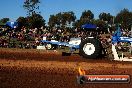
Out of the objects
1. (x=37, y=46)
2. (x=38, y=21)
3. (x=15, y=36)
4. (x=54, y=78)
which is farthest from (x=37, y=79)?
(x=38, y=21)

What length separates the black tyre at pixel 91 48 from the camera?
46.6 ft

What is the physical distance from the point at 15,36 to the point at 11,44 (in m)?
1.38

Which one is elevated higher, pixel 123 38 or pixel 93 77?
pixel 123 38

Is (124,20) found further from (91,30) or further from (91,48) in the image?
(91,48)

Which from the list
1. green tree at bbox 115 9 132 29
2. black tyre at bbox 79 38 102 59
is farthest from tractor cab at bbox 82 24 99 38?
green tree at bbox 115 9 132 29

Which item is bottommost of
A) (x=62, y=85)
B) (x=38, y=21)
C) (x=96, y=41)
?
(x=62, y=85)

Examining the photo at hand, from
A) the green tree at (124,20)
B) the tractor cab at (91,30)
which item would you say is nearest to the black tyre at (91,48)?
the tractor cab at (91,30)

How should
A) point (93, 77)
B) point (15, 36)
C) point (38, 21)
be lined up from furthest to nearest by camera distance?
point (38, 21), point (15, 36), point (93, 77)

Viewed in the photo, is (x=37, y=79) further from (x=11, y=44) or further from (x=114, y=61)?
(x=11, y=44)

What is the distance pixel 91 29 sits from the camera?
15.8m

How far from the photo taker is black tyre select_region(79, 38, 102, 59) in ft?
46.6

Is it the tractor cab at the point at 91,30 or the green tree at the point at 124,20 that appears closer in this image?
the tractor cab at the point at 91,30

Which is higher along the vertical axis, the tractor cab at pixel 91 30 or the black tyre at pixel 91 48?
the tractor cab at pixel 91 30

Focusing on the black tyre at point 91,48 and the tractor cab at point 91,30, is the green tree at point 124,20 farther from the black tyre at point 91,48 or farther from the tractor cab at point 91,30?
the black tyre at point 91,48
